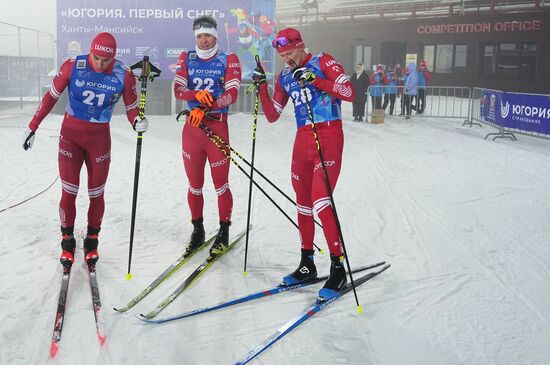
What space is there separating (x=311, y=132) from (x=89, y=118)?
6.57ft

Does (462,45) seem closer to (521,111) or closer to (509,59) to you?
(509,59)

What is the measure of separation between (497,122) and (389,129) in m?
2.90

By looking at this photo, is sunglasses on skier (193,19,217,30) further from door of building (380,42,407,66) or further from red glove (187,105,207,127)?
door of building (380,42,407,66)

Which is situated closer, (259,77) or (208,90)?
(259,77)

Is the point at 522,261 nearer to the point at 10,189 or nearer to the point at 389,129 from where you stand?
the point at 10,189

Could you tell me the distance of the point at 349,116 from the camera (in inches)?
746

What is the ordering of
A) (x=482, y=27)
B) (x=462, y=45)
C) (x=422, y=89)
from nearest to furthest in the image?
(x=422, y=89)
(x=482, y=27)
(x=462, y=45)

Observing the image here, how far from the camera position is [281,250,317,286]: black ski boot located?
4534 millimetres

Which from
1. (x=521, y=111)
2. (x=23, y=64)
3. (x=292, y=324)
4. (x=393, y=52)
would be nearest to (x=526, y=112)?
(x=521, y=111)

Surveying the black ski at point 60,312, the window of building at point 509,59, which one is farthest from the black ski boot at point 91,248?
the window of building at point 509,59

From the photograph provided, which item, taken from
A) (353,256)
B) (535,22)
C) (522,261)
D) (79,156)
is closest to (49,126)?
(79,156)

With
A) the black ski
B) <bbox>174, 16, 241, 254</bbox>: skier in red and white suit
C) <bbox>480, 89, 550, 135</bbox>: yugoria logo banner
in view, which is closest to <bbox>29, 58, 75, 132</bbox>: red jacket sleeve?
<bbox>174, 16, 241, 254</bbox>: skier in red and white suit


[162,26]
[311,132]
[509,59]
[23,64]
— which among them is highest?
[162,26]

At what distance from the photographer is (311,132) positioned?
14.6 ft
